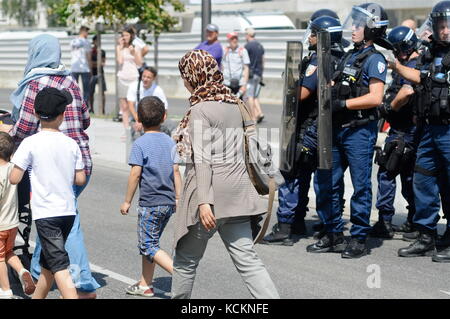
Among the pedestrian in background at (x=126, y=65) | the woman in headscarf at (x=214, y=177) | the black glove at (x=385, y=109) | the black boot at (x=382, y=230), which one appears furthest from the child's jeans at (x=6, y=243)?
the pedestrian in background at (x=126, y=65)

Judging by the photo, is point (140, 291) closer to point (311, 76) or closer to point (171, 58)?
point (311, 76)

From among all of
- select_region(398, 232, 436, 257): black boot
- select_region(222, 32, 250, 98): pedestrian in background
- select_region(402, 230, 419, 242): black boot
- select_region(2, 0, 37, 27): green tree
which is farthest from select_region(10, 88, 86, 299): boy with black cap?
select_region(2, 0, 37, 27): green tree

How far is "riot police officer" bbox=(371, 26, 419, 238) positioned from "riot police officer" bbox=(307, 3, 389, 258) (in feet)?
2.23

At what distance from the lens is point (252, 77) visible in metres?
19.0

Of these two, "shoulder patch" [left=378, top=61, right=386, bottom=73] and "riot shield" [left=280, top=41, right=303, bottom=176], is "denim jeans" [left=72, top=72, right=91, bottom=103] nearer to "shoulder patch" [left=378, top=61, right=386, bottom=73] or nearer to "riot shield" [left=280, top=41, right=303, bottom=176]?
"riot shield" [left=280, top=41, right=303, bottom=176]

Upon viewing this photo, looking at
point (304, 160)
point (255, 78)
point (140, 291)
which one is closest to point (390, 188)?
point (304, 160)

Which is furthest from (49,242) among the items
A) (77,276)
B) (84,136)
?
(84,136)

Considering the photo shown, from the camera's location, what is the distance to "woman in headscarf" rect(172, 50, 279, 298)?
5.26 m

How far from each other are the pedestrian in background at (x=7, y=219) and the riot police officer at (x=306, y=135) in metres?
2.61

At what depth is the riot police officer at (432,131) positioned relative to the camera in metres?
7.43

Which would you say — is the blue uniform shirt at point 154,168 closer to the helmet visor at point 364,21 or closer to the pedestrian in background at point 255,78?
the helmet visor at point 364,21

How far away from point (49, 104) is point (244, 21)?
2409 centimetres
